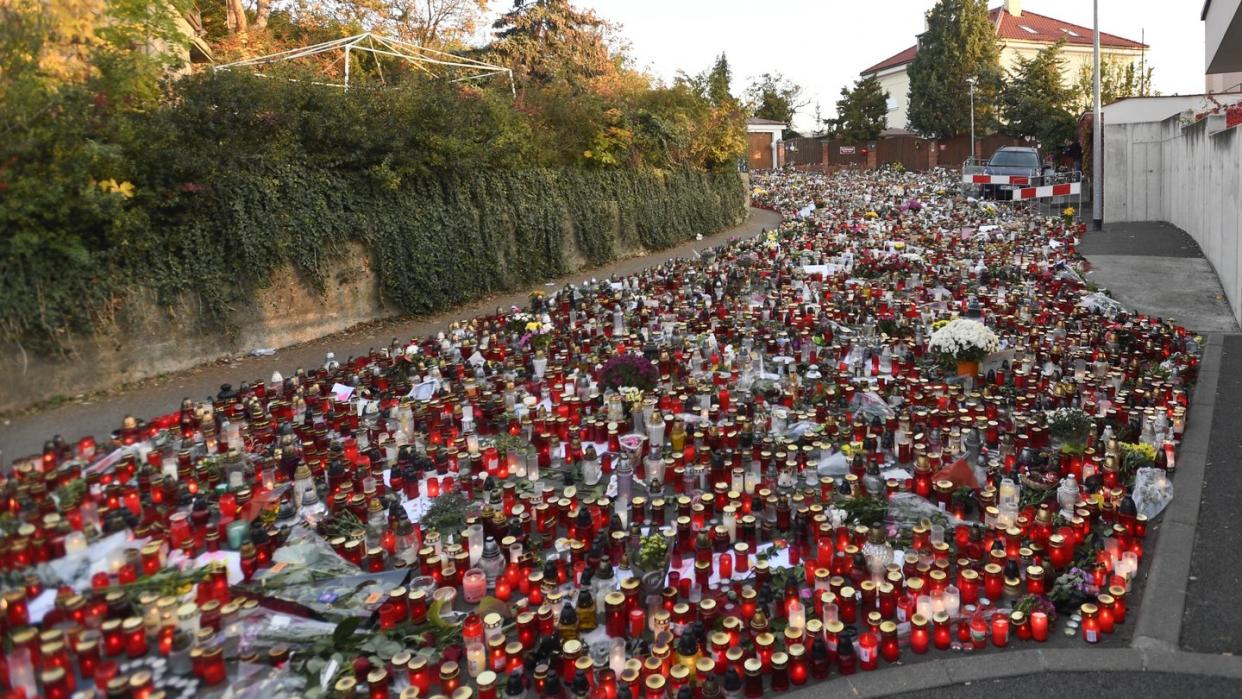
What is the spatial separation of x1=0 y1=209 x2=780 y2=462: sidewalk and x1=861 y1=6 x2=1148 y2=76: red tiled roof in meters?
49.7

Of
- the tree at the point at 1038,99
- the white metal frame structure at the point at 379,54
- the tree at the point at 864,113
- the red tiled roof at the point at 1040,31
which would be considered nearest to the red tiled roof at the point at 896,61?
the red tiled roof at the point at 1040,31

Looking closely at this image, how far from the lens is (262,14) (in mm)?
21094

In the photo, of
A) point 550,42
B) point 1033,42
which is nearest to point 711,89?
point 550,42

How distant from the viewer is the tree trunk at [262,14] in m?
20.8

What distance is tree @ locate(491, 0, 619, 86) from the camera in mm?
28375

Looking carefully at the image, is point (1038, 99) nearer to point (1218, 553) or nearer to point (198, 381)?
point (1218, 553)

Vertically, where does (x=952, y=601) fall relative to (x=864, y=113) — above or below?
below

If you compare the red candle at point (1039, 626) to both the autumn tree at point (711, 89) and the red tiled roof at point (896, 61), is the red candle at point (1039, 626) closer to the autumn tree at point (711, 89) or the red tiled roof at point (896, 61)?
the autumn tree at point (711, 89)

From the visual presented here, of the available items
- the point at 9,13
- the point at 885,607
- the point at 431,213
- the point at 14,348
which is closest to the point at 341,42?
the point at 431,213

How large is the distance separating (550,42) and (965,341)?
27.0 m

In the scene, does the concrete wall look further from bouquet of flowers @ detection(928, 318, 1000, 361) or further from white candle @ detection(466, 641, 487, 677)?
white candle @ detection(466, 641, 487, 677)

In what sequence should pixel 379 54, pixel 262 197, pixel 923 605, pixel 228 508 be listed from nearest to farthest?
1. pixel 923 605
2. pixel 228 508
3. pixel 262 197
4. pixel 379 54

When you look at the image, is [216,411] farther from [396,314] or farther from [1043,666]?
[1043,666]

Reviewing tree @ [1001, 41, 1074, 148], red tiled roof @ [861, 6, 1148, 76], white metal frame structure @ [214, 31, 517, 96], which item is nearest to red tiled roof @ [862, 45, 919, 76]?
red tiled roof @ [861, 6, 1148, 76]
